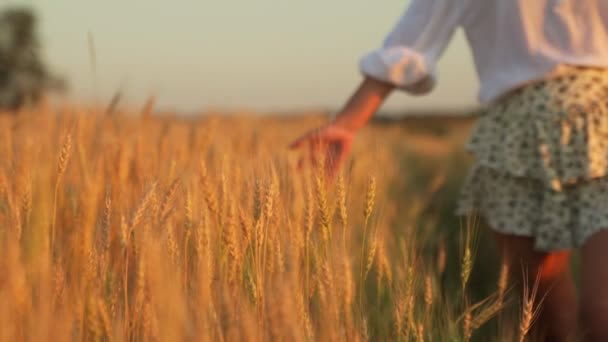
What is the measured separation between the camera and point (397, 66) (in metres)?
1.96

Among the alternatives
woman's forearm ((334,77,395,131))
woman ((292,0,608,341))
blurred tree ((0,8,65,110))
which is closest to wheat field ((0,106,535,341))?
woman's forearm ((334,77,395,131))

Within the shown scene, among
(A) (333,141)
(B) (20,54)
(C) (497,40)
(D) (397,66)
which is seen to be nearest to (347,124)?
(A) (333,141)

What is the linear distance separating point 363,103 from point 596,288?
0.73 meters

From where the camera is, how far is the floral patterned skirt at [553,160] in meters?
1.71

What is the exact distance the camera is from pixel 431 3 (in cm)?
197

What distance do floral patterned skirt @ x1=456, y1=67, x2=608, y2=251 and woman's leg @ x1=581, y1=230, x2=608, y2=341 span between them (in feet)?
0.13

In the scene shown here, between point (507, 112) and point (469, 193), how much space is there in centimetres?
25

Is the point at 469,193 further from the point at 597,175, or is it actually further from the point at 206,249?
the point at 206,249

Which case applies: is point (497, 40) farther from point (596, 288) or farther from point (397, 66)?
point (596, 288)

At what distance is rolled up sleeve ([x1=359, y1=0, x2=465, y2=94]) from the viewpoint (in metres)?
1.96

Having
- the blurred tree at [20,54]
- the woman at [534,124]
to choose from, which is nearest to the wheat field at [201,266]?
the woman at [534,124]

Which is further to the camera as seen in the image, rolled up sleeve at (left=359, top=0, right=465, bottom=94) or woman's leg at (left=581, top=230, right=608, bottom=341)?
rolled up sleeve at (left=359, top=0, right=465, bottom=94)

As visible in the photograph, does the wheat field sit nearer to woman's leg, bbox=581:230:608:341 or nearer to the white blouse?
woman's leg, bbox=581:230:608:341

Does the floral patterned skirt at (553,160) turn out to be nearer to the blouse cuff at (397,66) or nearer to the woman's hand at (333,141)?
the blouse cuff at (397,66)
